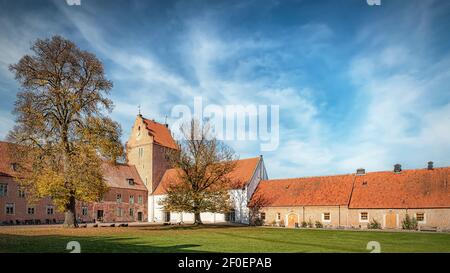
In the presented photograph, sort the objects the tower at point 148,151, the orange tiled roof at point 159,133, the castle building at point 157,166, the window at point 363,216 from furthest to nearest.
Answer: the orange tiled roof at point 159,133 < the tower at point 148,151 < the castle building at point 157,166 < the window at point 363,216

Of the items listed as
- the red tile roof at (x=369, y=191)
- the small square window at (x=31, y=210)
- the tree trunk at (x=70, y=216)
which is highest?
the red tile roof at (x=369, y=191)

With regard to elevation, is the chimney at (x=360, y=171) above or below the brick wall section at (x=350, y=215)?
above

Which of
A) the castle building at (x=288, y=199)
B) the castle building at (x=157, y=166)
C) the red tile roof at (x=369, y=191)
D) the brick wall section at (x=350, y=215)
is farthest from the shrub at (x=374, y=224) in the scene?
the castle building at (x=157, y=166)

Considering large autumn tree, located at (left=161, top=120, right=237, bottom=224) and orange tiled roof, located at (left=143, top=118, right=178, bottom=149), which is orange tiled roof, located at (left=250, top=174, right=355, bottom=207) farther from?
orange tiled roof, located at (left=143, top=118, right=178, bottom=149)

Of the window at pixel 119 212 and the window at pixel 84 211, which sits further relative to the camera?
the window at pixel 119 212

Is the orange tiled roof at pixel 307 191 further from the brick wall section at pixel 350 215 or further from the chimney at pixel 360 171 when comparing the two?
the chimney at pixel 360 171

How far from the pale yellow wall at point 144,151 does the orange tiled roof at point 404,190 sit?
30.6 m

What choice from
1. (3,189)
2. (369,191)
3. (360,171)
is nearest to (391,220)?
(369,191)

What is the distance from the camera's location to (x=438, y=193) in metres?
35.0

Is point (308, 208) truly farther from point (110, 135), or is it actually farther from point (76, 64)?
point (76, 64)

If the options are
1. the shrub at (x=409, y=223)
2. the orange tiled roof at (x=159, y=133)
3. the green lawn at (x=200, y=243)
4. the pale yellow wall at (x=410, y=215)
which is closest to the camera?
the green lawn at (x=200, y=243)

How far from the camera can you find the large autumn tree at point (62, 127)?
27766 millimetres
